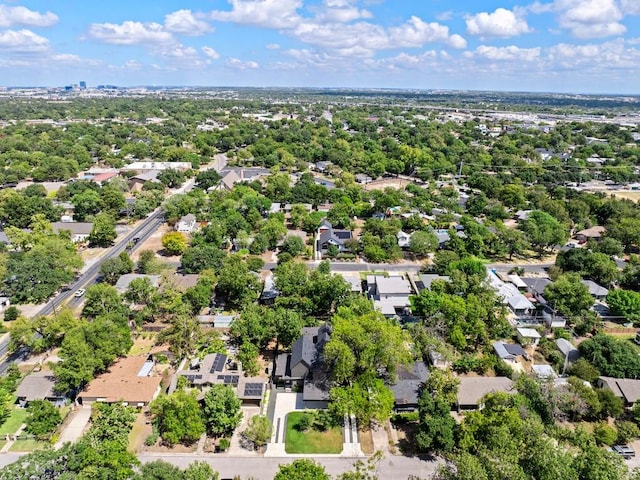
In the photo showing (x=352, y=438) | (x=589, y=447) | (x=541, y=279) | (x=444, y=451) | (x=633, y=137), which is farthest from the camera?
(x=633, y=137)

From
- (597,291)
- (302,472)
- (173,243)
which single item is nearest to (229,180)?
(173,243)

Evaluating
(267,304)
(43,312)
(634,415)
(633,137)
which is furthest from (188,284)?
(633,137)

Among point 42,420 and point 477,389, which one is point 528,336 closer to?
point 477,389

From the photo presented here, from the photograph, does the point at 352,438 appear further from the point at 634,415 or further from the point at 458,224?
the point at 458,224

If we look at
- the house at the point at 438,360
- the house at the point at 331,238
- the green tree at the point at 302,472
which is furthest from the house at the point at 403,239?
the green tree at the point at 302,472

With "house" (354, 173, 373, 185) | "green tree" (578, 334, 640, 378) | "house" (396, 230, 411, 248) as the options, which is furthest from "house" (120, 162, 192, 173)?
"green tree" (578, 334, 640, 378)

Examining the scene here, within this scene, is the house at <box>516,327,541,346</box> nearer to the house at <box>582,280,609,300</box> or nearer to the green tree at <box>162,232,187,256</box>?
the house at <box>582,280,609,300</box>

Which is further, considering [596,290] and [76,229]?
[76,229]
